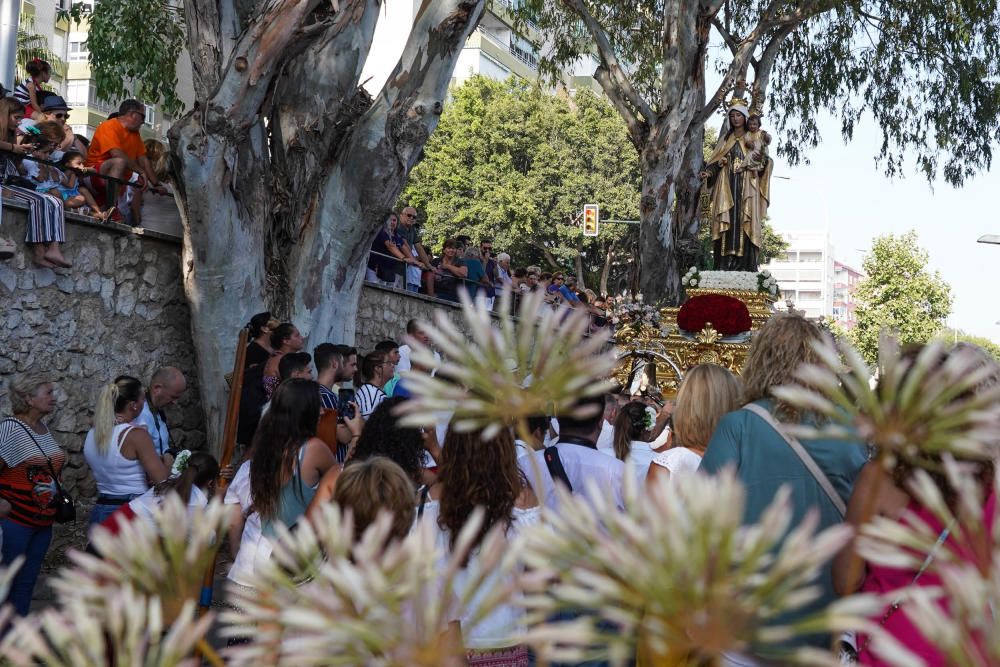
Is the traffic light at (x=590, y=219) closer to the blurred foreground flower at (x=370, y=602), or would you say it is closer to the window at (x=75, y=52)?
the window at (x=75, y=52)

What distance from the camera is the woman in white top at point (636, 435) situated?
211 inches

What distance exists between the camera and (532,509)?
3766mm

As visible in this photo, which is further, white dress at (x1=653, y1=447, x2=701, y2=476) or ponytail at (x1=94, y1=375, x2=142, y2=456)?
ponytail at (x1=94, y1=375, x2=142, y2=456)

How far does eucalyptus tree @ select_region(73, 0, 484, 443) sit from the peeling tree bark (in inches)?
0.4

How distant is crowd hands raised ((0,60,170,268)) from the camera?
9.23 meters

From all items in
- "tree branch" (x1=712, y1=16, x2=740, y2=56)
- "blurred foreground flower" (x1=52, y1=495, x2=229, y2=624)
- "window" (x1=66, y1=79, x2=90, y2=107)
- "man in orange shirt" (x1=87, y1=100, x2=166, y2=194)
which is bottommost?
"blurred foreground flower" (x1=52, y1=495, x2=229, y2=624)

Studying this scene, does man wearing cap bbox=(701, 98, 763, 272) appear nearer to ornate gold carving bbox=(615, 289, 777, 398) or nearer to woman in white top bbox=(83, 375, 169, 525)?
ornate gold carving bbox=(615, 289, 777, 398)

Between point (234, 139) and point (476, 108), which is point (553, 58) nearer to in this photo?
point (234, 139)

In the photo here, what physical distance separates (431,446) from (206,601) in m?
1.45

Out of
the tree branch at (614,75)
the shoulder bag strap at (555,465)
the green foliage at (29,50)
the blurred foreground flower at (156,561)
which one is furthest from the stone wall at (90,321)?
the green foliage at (29,50)

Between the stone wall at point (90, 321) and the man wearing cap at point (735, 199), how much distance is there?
6.91 metres

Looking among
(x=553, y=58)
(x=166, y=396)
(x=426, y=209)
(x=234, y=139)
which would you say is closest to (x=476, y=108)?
(x=426, y=209)

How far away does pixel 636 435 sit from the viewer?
6422mm

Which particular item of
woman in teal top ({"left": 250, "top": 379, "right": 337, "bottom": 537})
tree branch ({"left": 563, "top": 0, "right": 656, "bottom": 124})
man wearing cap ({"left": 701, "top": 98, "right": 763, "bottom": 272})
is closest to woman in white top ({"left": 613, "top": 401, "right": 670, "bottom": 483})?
woman in teal top ({"left": 250, "top": 379, "right": 337, "bottom": 537})
